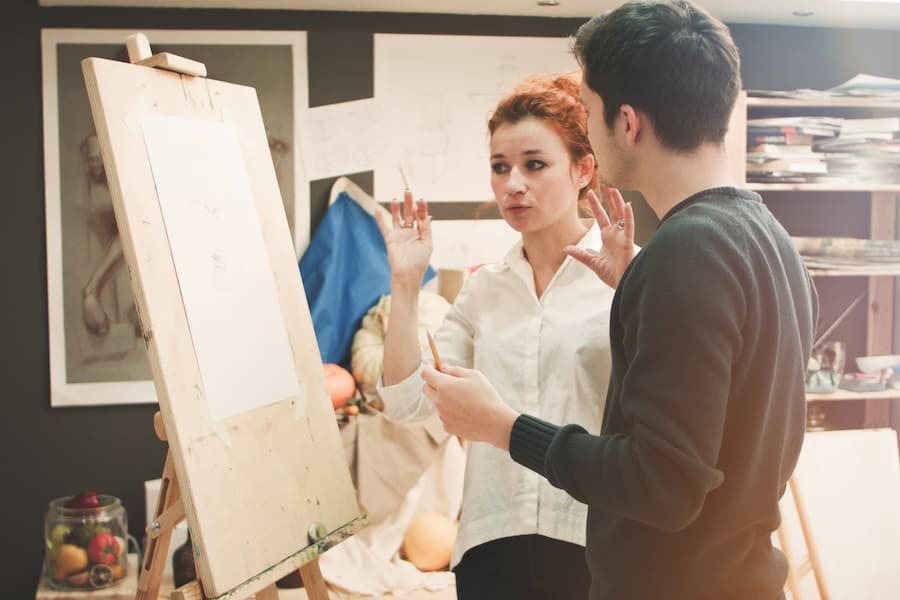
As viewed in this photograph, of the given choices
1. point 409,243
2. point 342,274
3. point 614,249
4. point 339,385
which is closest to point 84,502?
point 339,385

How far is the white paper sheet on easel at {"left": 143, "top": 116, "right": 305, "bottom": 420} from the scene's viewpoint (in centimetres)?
154

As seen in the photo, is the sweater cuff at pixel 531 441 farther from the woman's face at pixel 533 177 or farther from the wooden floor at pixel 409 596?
the wooden floor at pixel 409 596

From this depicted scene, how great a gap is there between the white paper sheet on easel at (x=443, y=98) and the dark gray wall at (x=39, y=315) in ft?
0.28

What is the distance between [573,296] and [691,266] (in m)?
0.67

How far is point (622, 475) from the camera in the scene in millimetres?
930

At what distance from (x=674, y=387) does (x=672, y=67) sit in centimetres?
37

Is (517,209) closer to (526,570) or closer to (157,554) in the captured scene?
(526,570)

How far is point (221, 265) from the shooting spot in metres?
1.62

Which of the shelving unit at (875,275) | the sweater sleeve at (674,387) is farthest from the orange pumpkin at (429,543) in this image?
the sweater sleeve at (674,387)

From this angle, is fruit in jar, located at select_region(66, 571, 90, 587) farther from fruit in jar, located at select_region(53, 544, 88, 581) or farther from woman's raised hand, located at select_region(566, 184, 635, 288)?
woman's raised hand, located at select_region(566, 184, 635, 288)

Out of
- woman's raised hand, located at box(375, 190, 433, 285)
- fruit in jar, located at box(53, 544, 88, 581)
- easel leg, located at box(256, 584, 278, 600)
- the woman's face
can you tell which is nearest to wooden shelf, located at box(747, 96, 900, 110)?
the woman's face

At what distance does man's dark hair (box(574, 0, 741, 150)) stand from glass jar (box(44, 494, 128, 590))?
2476 mm

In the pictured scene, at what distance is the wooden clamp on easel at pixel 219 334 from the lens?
1.45 meters

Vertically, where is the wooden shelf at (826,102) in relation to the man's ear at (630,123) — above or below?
above
